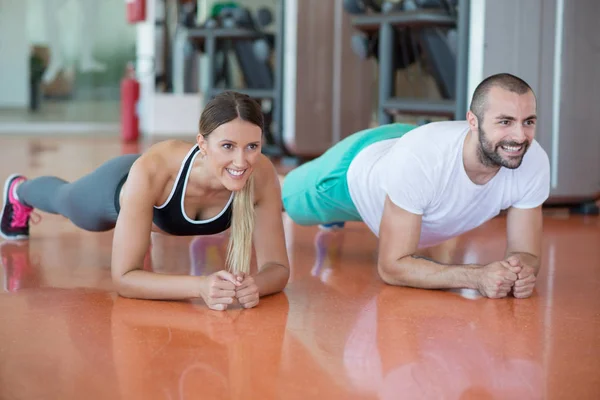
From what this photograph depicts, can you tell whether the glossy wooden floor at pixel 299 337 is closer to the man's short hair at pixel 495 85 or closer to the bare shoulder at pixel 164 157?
the bare shoulder at pixel 164 157

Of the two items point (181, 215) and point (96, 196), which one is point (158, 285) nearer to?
point (181, 215)

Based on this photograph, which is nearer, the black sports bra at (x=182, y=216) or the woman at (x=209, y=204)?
Result: the woman at (x=209, y=204)

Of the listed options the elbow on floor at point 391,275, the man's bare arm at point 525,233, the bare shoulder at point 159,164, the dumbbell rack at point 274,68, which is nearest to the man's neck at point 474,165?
the man's bare arm at point 525,233

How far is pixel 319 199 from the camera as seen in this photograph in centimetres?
338

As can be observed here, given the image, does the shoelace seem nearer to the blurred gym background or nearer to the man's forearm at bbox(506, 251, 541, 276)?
the man's forearm at bbox(506, 251, 541, 276)

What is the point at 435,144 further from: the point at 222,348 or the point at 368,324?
the point at 222,348

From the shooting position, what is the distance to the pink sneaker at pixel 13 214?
11.7 ft

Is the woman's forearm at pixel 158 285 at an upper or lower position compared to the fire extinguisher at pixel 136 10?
lower

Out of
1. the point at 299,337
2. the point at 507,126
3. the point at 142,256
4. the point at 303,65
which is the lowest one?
the point at 299,337

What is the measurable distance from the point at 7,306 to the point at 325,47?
15.5 ft

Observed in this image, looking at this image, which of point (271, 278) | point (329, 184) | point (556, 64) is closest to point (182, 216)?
point (271, 278)

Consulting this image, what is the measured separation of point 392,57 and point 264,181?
9.20ft

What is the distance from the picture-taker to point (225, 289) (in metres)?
2.47

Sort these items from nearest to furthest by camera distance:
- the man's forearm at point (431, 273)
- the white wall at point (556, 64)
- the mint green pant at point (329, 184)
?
the man's forearm at point (431, 273) < the mint green pant at point (329, 184) < the white wall at point (556, 64)
